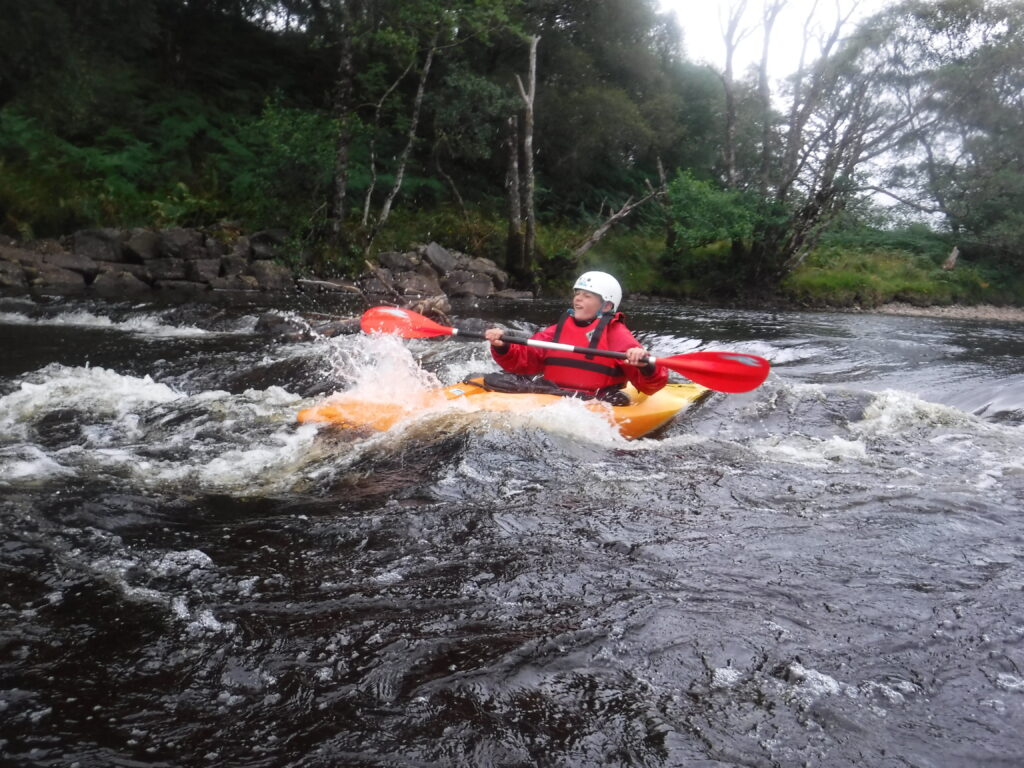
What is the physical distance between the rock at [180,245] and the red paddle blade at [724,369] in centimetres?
1004

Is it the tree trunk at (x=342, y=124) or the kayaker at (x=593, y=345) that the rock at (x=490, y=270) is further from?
the kayaker at (x=593, y=345)

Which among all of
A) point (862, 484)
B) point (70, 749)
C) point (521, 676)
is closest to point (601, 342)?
Answer: point (862, 484)

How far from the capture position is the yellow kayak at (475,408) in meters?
4.75

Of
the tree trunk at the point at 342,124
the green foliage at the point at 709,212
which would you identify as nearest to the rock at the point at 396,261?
the tree trunk at the point at 342,124

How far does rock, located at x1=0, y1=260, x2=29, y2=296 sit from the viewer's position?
11320mm

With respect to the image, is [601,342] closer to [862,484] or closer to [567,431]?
[567,431]

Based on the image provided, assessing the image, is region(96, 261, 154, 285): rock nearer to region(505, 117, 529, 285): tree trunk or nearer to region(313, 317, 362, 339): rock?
region(313, 317, 362, 339): rock

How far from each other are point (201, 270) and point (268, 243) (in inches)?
51.5

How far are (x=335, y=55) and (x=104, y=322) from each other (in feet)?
34.8

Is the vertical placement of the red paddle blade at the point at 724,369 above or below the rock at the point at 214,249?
above

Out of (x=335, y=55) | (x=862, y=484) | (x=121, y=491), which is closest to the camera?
(x=121, y=491)

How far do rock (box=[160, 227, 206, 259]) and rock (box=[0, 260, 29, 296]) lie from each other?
6.54 feet

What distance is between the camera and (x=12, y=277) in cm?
1155

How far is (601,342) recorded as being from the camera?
5.27 meters
